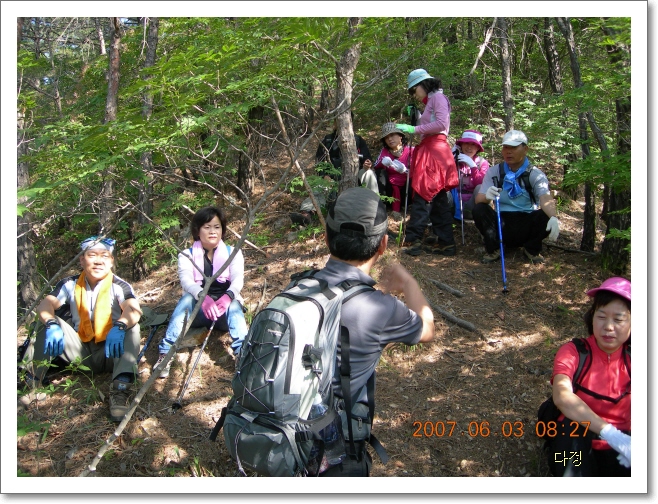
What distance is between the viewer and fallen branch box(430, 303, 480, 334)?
4.98 meters

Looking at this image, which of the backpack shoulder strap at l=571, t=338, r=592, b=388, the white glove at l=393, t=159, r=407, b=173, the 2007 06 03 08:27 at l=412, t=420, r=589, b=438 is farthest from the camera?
Answer: the white glove at l=393, t=159, r=407, b=173

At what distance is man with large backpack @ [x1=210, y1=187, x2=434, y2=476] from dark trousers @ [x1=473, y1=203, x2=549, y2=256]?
12.5ft

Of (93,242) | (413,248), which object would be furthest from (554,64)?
(93,242)

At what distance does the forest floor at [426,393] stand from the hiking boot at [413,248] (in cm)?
9

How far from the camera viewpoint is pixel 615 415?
3.00 m

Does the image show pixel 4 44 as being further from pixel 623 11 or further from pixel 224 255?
pixel 623 11

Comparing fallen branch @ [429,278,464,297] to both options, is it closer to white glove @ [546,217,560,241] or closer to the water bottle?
white glove @ [546,217,560,241]

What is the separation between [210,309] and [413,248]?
2.83m

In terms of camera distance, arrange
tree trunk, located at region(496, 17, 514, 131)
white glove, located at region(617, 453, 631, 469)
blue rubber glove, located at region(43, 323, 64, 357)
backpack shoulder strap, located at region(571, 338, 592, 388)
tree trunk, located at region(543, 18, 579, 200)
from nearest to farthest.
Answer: white glove, located at region(617, 453, 631, 469)
backpack shoulder strap, located at region(571, 338, 592, 388)
blue rubber glove, located at region(43, 323, 64, 357)
tree trunk, located at region(496, 17, 514, 131)
tree trunk, located at region(543, 18, 579, 200)

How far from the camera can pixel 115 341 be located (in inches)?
170

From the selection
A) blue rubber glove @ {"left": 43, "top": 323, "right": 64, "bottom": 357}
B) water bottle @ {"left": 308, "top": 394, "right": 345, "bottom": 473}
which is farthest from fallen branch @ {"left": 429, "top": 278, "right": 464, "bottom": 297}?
blue rubber glove @ {"left": 43, "top": 323, "right": 64, "bottom": 357}

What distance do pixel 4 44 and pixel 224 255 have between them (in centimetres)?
237
